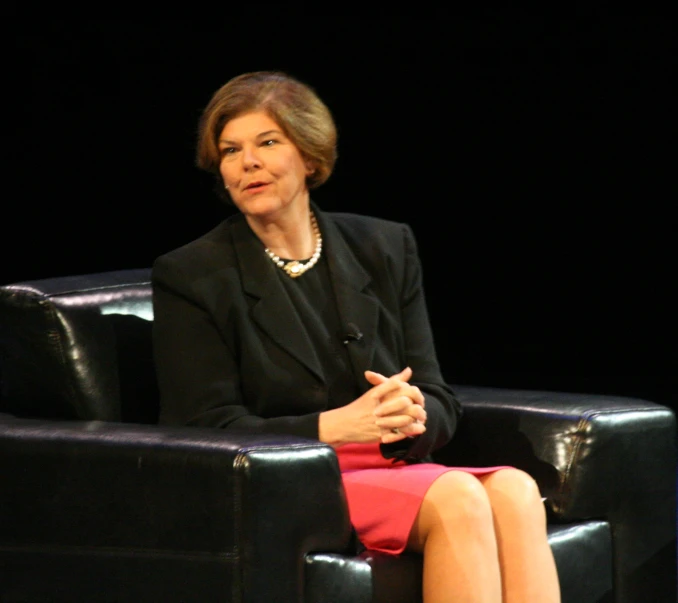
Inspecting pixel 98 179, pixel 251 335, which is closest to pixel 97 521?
pixel 251 335

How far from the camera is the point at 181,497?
224cm

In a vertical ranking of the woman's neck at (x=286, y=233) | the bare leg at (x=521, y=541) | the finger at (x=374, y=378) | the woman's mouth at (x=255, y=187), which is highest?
the woman's mouth at (x=255, y=187)

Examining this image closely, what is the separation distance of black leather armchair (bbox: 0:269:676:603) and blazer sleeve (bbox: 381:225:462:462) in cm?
18

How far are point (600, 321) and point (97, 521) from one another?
3.21 m

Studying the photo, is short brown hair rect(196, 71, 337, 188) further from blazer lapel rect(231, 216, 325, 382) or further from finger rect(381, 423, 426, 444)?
finger rect(381, 423, 426, 444)

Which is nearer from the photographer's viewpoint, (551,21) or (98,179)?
(98,179)

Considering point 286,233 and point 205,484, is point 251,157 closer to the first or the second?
point 286,233

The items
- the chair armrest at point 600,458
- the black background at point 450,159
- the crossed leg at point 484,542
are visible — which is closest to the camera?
the crossed leg at point 484,542

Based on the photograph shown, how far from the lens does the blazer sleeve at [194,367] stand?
248 cm

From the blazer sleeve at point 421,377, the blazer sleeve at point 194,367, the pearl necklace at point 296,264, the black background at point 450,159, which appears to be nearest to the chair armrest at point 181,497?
the blazer sleeve at point 194,367

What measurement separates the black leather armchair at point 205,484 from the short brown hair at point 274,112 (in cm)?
39

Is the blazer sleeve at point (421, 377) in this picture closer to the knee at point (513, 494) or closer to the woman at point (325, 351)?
the woman at point (325, 351)

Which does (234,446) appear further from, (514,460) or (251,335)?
(514,460)

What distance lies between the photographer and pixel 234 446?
7.29ft
